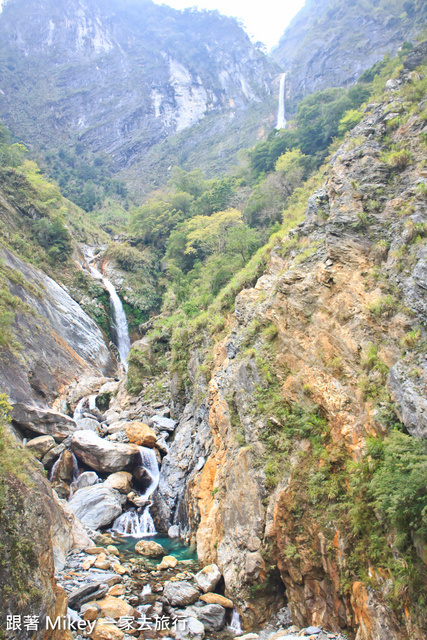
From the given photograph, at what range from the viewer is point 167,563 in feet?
35.8

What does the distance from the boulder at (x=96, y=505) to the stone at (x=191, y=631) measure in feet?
22.7

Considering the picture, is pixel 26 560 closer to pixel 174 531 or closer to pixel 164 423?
pixel 174 531

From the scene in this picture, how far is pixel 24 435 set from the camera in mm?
16766

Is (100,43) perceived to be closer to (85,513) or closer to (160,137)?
(160,137)

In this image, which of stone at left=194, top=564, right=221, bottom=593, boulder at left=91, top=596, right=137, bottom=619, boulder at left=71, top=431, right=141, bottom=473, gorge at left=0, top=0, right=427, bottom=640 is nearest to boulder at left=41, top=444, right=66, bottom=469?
gorge at left=0, top=0, right=427, bottom=640

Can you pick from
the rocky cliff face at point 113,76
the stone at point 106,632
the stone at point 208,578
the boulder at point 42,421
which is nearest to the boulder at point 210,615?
the stone at point 208,578

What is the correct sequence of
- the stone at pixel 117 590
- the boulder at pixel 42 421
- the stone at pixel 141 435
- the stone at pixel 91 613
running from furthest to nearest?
the stone at pixel 141 435, the boulder at pixel 42 421, the stone at pixel 117 590, the stone at pixel 91 613

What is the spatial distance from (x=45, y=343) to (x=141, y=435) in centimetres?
986

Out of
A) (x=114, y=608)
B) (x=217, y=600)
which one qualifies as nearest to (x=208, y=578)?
(x=217, y=600)

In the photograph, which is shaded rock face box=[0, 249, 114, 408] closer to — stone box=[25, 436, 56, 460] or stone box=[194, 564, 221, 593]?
stone box=[25, 436, 56, 460]

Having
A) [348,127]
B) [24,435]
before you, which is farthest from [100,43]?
[24,435]

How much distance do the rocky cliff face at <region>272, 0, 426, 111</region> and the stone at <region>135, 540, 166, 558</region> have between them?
59.5m

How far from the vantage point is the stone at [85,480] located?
1573 cm

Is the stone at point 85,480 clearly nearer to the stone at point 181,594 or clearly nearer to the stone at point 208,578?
the stone at point 181,594
